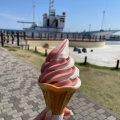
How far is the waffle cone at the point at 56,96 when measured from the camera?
6.68 feet

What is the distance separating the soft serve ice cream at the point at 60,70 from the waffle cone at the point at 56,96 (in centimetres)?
12

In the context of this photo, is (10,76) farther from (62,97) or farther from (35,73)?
(62,97)

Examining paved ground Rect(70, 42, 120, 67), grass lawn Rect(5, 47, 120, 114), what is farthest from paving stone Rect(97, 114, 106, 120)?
paved ground Rect(70, 42, 120, 67)

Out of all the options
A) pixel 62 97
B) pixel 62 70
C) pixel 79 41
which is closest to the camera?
pixel 62 97

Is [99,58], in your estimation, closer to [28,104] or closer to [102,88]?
[102,88]

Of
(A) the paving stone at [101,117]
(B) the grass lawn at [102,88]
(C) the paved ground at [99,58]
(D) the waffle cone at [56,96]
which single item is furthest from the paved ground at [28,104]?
(C) the paved ground at [99,58]

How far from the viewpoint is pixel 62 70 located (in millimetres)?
2275

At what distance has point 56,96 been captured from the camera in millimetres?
2078

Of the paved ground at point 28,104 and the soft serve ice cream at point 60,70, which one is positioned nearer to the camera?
the soft serve ice cream at point 60,70

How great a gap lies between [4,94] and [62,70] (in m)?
4.25

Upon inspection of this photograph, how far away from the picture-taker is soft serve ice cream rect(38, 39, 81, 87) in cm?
219

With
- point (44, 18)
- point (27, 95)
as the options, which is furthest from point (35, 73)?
point (44, 18)

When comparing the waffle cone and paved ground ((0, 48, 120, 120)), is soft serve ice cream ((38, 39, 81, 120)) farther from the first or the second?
paved ground ((0, 48, 120, 120))

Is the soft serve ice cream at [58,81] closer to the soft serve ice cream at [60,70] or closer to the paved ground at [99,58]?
the soft serve ice cream at [60,70]
